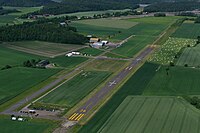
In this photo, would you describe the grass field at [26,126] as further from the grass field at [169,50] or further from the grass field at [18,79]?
the grass field at [169,50]

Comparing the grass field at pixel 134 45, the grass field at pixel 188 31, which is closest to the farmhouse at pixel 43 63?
the grass field at pixel 134 45

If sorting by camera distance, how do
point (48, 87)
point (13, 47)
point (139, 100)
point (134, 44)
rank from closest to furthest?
point (139, 100) < point (48, 87) < point (13, 47) < point (134, 44)

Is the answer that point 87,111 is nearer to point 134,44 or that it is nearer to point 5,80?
point 5,80

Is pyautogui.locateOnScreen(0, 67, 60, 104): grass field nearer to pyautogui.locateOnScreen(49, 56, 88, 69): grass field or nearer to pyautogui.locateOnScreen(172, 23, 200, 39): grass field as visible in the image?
pyautogui.locateOnScreen(49, 56, 88, 69): grass field

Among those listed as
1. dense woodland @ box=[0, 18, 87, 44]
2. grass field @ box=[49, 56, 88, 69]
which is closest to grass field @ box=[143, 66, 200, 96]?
grass field @ box=[49, 56, 88, 69]

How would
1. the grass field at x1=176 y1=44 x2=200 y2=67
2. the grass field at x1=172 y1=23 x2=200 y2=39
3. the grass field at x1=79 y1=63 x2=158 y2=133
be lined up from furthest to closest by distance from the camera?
the grass field at x1=172 y1=23 x2=200 y2=39, the grass field at x1=176 y1=44 x2=200 y2=67, the grass field at x1=79 y1=63 x2=158 y2=133

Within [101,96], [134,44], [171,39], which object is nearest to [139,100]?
[101,96]
